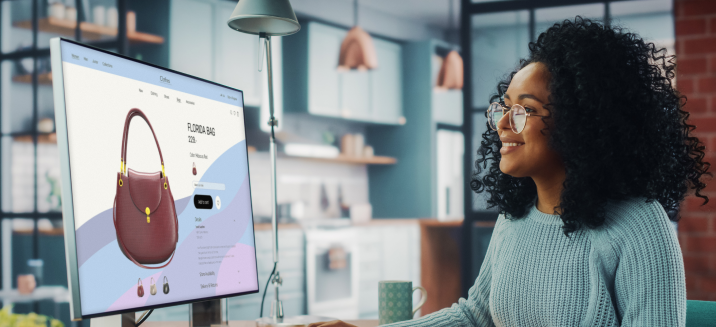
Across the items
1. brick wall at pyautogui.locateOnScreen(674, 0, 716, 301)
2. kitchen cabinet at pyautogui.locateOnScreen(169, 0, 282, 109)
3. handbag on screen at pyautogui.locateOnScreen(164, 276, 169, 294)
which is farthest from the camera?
kitchen cabinet at pyautogui.locateOnScreen(169, 0, 282, 109)

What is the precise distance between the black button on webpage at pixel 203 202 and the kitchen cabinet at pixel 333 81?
4.32 meters

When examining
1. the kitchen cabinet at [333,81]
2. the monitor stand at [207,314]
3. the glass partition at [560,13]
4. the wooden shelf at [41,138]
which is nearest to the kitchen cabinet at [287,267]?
the kitchen cabinet at [333,81]

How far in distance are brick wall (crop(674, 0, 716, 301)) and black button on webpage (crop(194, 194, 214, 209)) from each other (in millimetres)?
1985

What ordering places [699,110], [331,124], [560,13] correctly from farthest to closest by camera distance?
[331,124], [560,13], [699,110]

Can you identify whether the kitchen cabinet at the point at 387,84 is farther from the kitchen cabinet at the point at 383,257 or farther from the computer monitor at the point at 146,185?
the computer monitor at the point at 146,185

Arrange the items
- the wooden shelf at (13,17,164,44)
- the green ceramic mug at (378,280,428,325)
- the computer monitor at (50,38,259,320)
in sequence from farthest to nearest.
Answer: the wooden shelf at (13,17,164,44)
the green ceramic mug at (378,280,428,325)
the computer monitor at (50,38,259,320)

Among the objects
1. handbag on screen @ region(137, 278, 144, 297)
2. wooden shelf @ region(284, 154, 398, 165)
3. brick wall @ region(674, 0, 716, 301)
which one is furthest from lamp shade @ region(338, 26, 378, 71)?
handbag on screen @ region(137, 278, 144, 297)

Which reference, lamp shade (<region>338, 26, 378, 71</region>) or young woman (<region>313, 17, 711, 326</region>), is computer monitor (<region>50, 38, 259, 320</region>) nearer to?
young woman (<region>313, 17, 711, 326</region>)

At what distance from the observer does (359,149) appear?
19.6 ft

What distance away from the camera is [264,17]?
4.33 feet

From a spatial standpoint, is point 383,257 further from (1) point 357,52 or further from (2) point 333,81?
(1) point 357,52

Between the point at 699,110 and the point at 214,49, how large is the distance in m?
3.30

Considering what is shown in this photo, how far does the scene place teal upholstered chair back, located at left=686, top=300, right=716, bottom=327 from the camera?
106 cm

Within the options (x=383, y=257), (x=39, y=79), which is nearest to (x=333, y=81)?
(x=383, y=257)
